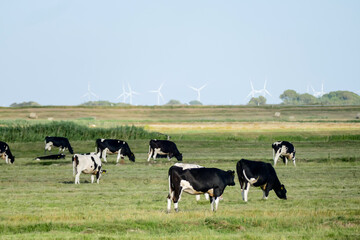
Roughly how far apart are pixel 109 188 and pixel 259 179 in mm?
7320

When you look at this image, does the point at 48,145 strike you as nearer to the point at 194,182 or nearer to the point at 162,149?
the point at 162,149

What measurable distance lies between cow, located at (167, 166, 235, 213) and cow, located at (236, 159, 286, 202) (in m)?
2.80

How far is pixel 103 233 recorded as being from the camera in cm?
1747

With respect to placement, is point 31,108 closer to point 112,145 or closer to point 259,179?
point 112,145

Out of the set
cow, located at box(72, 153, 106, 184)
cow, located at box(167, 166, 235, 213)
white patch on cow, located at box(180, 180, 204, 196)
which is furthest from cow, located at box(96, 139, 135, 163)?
white patch on cow, located at box(180, 180, 204, 196)

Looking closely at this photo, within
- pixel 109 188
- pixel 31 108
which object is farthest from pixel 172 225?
pixel 31 108

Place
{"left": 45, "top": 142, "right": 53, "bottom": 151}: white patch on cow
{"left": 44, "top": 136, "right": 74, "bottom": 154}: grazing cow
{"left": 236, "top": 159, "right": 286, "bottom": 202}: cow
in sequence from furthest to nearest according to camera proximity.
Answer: {"left": 44, "top": 136, "right": 74, "bottom": 154}: grazing cow
{"left": 45, "top": 142, "right": 53, "bottom": 151}: white patch on cow
{"left": 236, "top": 159, "right": 286, "bottom": 202}: cow

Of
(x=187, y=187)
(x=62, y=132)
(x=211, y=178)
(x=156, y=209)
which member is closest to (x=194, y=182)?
(x=187, y=187)

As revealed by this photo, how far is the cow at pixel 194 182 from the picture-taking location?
64.7 feet

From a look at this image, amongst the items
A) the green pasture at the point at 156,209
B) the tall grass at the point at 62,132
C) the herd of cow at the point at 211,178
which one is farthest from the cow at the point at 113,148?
the tall grass at the point at 62,132

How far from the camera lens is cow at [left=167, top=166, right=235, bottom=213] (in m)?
19.7

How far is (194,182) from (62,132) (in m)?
46.9

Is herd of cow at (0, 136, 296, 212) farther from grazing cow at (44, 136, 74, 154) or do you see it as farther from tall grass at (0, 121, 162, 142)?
tall grass at (0, 121, 162, 142)

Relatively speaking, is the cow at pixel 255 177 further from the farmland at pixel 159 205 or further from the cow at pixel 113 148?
the cow at pixel 113 148
